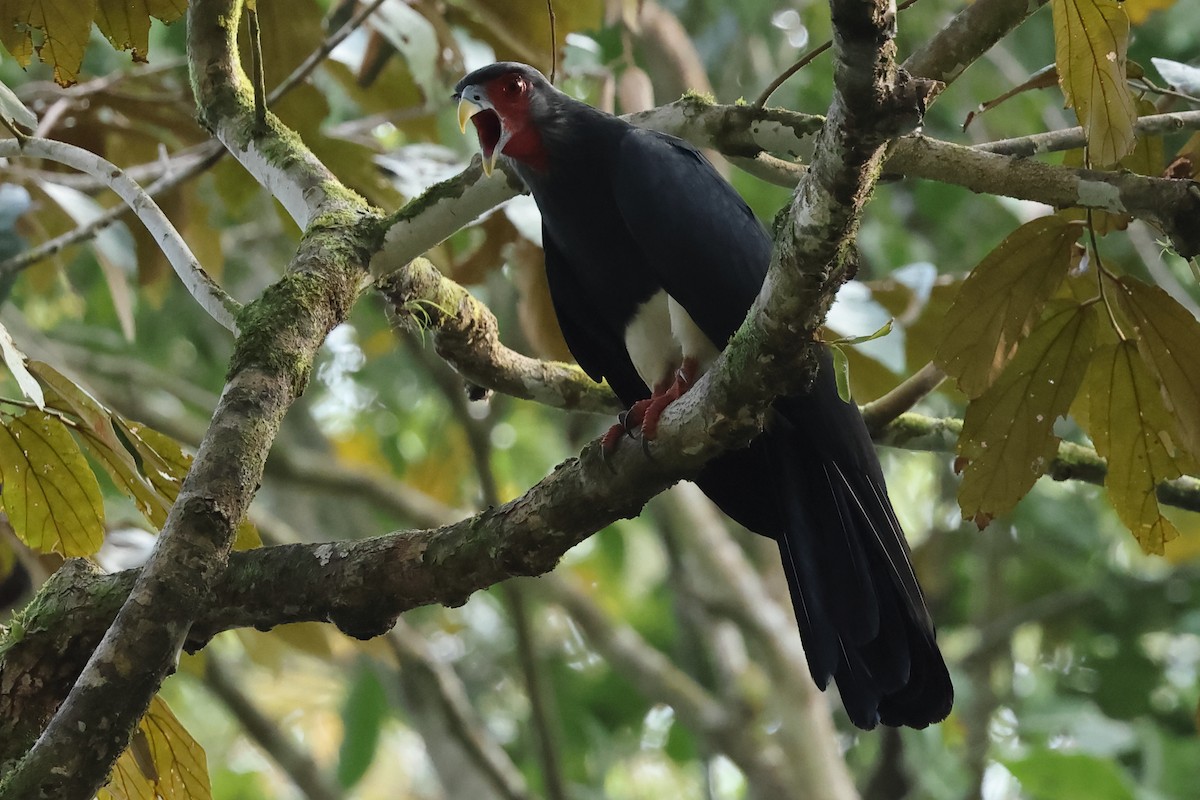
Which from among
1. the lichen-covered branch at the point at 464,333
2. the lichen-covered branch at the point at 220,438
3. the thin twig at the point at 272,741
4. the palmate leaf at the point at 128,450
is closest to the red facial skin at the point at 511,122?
the lichen-covered branch at the point at 464,333

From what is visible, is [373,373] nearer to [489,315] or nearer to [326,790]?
[326,790]

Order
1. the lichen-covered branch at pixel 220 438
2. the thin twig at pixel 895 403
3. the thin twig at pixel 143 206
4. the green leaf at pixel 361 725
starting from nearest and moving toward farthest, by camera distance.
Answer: the lichen-covered branch at pixel 220 438 → the thin twig at pixel 143 206 → the thin twig at pixel 895 403 → the green leaf at pixel 361 725

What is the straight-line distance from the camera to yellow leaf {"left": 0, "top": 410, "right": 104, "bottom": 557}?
215 cm

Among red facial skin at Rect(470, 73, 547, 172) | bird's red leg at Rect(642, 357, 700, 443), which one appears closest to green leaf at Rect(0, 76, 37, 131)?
red facial skin at Rect(470, 73, 547, 172)

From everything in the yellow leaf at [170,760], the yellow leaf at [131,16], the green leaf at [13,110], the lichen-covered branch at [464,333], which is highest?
the yellow leaf at [131,16]

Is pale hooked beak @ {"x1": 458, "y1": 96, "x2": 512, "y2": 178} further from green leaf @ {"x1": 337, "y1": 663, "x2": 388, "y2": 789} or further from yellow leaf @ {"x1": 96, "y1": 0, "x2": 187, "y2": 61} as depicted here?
green leaf @ {"x1": 337, "y1": 663, "x2": 388, "y2": 789}

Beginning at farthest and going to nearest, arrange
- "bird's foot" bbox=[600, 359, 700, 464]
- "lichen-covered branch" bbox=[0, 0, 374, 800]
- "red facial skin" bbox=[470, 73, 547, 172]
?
1. "red facial skin" bbox=[470, 73, 547, 172]
2. "bird's foot" bbox=[600, 359, 700, 464]
3. "lichen-covered branch" bbox=[0, 0, 374, 800]

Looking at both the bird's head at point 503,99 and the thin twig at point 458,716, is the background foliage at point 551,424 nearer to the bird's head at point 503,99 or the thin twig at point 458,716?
the thin twig at point 458,716

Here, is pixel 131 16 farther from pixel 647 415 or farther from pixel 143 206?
pixel 647 415

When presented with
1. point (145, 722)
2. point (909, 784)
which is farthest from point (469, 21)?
point (909, 784)

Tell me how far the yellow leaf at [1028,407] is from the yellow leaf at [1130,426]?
0.05 m

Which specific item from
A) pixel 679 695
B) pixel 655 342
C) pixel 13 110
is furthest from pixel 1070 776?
pixel 13 110

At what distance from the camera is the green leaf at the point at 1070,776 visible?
171 inches

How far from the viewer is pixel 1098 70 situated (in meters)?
1.94
